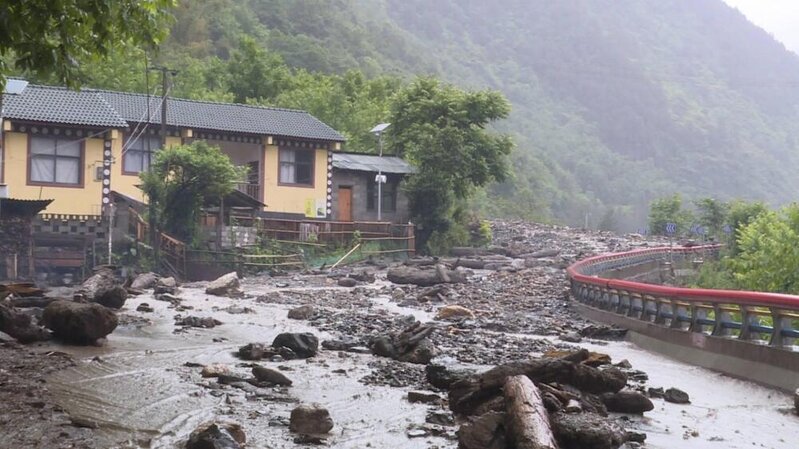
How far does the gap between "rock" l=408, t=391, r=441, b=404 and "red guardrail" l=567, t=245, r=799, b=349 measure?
572 cm

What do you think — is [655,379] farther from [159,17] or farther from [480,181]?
[480,181]

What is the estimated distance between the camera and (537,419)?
795 centimetres

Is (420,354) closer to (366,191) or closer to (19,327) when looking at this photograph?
(19,327)

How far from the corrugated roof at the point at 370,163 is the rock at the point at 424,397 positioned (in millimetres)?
37569

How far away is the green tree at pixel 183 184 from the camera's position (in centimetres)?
3634

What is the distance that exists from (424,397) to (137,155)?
3312 centimetres

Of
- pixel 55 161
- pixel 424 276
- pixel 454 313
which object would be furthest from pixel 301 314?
pixel 55 161

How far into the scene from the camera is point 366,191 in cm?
5056

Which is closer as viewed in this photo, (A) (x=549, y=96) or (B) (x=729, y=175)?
(B) (x=729, y=175)

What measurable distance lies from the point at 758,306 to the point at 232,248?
88.0ft

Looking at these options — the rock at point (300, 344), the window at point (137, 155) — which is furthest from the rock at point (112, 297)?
the window at point (137, 155)

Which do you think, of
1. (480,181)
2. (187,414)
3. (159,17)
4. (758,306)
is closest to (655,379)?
(758,306)

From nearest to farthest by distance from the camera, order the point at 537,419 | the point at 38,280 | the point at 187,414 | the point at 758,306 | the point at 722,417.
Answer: the point at 537,419
the point at 187,414
the point at 722,417
the point at 758,306
the point at 38,280

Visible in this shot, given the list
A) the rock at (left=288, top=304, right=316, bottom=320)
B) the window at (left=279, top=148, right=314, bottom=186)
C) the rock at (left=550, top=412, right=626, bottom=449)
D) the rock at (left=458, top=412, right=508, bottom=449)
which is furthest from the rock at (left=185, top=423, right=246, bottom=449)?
the window at (left=279, top=148, right=314, bottom=186)
